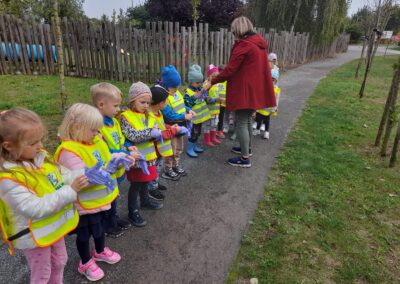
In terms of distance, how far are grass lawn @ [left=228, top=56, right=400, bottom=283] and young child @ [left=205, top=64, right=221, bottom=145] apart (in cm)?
121

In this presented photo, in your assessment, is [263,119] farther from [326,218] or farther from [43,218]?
[43,218]

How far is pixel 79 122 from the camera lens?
2119 mm

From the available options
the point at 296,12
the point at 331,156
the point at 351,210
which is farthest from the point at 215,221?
the point at 296,12

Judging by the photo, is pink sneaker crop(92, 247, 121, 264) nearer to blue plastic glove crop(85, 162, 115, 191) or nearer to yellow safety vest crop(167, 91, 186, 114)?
blue plastic glove crop(85, 162, 115, 191)

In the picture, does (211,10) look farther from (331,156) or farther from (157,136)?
(157,136)

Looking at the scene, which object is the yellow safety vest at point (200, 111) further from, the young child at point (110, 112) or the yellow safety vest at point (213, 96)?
the young child at point (110, 112)

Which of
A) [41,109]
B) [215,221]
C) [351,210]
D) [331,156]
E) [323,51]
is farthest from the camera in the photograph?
[323,51]

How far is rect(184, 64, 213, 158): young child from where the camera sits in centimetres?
445

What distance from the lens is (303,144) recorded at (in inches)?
217

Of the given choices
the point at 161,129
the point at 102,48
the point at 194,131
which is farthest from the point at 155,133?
the point at 102,48

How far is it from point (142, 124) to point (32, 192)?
1.28 m

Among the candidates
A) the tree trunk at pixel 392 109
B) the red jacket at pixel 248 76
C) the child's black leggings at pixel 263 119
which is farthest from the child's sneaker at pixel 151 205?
the tree trunk at pixel 392 109

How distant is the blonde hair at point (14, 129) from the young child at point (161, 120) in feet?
4.47

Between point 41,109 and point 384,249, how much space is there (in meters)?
6.05
